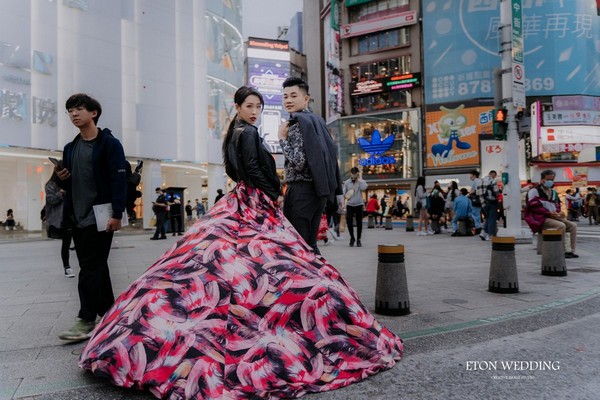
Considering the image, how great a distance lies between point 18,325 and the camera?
4098 mm

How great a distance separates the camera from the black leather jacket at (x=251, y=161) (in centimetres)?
324

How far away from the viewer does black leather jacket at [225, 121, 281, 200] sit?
324cm

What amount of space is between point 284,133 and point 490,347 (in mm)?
2301

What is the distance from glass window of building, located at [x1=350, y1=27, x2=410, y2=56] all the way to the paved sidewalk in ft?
118

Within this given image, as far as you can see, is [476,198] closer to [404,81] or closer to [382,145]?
[382,145]

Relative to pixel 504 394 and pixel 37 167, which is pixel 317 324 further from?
pixel 37 167

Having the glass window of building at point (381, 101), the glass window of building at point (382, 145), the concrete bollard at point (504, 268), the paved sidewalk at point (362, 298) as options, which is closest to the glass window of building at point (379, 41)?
the glass window of building at point (381, 101)

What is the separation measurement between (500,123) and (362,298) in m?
7.93

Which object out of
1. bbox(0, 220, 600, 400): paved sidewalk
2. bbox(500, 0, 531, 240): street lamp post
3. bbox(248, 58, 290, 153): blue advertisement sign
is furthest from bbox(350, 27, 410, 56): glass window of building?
bbox(0, 220, 600, 400): paved sidewalk

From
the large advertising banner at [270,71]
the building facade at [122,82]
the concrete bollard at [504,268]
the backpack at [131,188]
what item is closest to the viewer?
the backpack at [131,188]

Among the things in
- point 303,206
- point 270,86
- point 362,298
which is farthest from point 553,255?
point 270,86

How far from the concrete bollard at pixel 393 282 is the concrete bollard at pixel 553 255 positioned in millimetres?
3286

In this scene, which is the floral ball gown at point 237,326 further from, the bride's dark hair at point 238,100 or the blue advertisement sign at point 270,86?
the blue advertisement sign at point 270,86

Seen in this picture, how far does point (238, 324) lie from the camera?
2525 mm
